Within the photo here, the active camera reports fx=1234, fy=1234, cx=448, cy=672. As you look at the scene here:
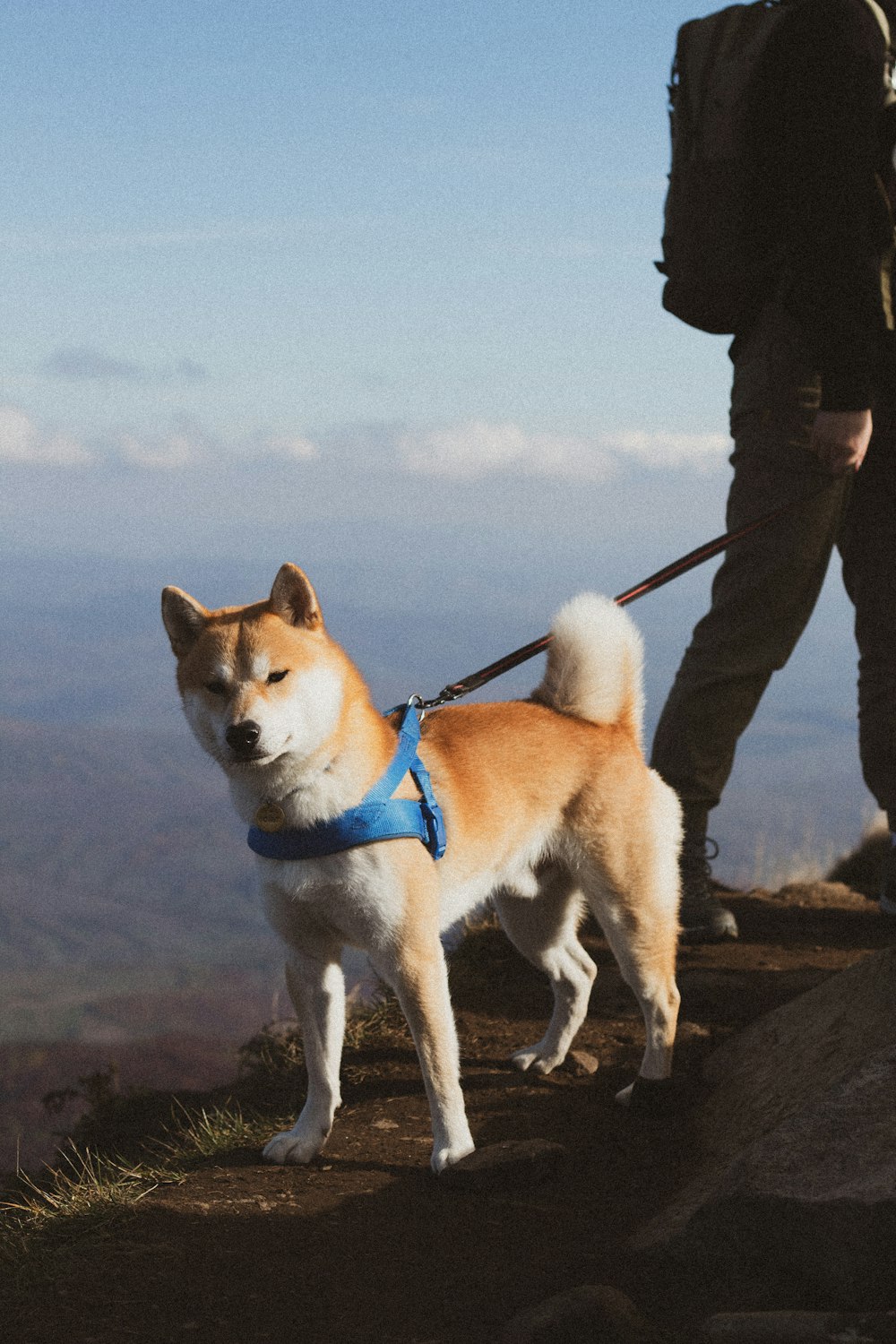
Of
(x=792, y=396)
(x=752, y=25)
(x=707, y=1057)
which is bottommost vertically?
(x=707, y=1057)

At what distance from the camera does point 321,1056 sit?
12.9 ft

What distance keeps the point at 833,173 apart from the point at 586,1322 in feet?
12.8

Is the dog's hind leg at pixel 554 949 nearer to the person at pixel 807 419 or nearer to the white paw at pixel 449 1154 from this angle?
the white paw at pixel 449 1154

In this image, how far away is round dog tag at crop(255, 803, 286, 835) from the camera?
352cm

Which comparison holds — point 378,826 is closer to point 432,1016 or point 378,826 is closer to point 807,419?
point 432,1016

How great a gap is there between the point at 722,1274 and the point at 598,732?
1877 millimetres

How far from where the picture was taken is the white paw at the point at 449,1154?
144 inches

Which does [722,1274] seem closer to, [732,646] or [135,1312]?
[135,1312]

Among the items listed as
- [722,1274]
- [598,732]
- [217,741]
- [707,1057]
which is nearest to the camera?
[722,1274]

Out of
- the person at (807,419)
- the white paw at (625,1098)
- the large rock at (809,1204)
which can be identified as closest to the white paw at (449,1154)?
the large rock at (809,1204)

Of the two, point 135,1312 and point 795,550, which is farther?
point 795,550

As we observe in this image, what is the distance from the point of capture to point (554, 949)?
4602 mm

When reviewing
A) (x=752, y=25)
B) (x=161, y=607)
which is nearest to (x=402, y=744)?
(x=161, y=607)

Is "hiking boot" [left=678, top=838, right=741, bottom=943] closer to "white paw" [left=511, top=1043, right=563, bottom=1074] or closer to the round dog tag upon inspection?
"white paw" [left=511, top=1043, right=563, bottom=1074]
